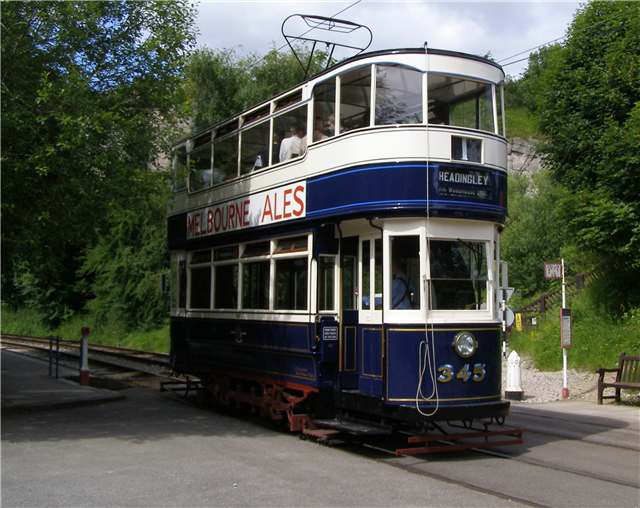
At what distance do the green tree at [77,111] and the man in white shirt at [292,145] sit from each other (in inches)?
95.4

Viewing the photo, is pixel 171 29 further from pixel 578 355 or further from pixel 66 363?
pixel 66 363

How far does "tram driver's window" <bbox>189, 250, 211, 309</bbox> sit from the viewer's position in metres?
12.9

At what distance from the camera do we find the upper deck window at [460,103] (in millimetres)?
8898

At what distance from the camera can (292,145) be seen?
34.1ft

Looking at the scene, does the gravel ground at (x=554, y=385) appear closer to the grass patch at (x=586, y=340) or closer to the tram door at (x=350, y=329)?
the grass patch at (x=586, y=340)

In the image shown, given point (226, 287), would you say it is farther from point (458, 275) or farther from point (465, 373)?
point (465, 373)

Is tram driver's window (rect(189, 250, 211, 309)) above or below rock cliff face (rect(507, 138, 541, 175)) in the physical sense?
below

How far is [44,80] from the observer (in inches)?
394

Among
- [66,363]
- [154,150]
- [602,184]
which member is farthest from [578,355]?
[66,363]

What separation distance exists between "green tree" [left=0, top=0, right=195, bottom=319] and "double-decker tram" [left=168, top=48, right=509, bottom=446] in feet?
7.32

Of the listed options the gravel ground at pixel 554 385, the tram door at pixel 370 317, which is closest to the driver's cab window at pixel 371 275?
A: the tram door at pixel 370 317

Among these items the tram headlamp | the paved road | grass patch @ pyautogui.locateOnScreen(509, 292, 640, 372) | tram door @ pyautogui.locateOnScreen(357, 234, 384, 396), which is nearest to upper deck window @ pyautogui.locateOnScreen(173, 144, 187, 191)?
the paved road

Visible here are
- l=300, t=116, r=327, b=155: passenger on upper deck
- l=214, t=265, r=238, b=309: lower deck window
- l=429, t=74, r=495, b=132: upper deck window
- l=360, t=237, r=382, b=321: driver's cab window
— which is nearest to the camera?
l=429, t=74, r=495, b=132: upper deck window

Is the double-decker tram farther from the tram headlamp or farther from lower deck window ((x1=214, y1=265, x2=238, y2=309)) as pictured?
lower deck window ((x1=214, y1=265, x2=238, y2=309))
